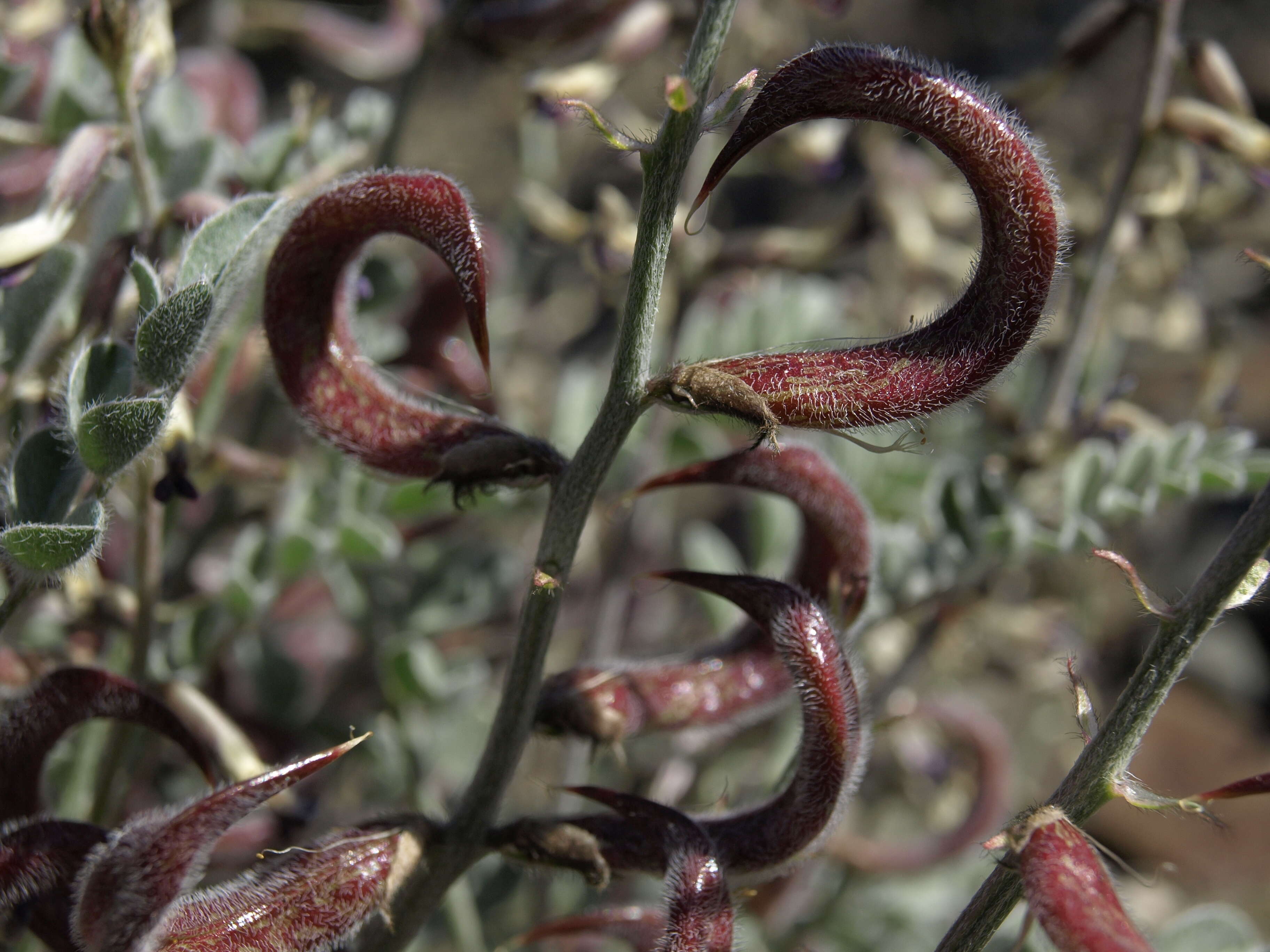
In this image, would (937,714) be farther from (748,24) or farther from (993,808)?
(748,24)

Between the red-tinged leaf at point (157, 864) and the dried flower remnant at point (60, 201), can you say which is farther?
the dried flower remnant at point (60, 201)

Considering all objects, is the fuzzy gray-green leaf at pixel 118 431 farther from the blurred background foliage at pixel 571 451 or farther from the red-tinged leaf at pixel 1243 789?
the red-tinged leaf at pixel 1243 789

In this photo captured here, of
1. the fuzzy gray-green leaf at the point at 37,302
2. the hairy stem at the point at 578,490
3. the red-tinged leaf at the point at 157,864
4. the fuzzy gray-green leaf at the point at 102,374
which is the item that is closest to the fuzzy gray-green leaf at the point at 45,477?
the fuzzy gray-green leaf at the point at 102,374

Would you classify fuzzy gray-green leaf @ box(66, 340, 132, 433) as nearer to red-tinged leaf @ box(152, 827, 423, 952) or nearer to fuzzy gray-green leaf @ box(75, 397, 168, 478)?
fuzzy gray-green leaf @ box(75, 397, 168, 478)

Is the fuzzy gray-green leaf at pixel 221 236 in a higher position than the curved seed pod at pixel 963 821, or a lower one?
higher

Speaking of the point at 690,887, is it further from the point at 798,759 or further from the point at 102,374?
the point at 102,374

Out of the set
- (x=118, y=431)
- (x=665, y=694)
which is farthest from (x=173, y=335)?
(x=665, y=694)

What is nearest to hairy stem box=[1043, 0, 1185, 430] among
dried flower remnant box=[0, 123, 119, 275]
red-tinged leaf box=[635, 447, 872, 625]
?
Result: red-tinged leaf box=[635, 447, 872, 625]
